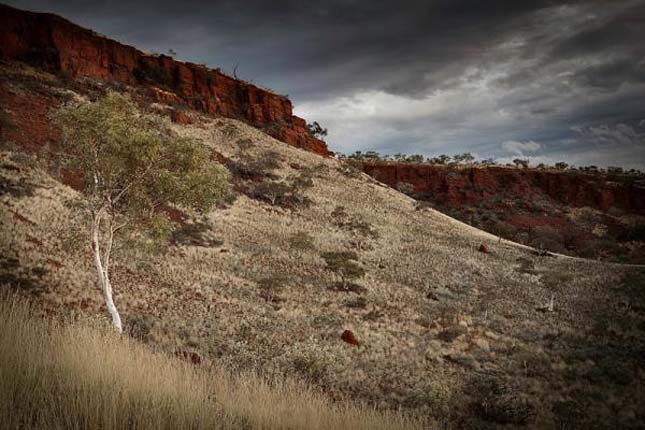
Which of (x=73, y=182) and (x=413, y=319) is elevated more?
(x=73, y=182)

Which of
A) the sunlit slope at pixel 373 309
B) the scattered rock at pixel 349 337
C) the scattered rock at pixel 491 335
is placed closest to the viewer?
the sunlit slope at pixel 373 309

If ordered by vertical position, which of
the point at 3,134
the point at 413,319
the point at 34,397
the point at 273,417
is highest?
the point at 3,134

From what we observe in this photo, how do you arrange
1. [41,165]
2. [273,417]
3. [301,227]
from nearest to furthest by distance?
[273,417] < [41,165] < [301,227]

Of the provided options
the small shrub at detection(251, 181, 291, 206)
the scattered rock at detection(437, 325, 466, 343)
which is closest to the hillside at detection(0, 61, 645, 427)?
the scattered rock at detection(437, 325, 466, 343)

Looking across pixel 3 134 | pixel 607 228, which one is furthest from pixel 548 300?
pixel 607 228

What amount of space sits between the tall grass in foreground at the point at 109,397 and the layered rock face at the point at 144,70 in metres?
61.8

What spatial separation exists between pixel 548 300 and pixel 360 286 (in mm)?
13565

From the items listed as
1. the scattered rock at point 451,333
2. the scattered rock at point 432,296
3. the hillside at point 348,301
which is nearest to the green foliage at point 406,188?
the hillside at point 348,301

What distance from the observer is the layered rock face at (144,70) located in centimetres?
5525

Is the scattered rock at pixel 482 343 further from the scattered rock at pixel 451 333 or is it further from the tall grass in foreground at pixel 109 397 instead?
the tall grass in foreground at pixel 109 397

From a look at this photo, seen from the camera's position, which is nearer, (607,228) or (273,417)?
(273,417)

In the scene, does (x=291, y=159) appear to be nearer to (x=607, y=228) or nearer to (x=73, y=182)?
(x=73, y=182)

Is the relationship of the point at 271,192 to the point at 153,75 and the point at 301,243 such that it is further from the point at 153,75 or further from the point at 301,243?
the point at 153,75

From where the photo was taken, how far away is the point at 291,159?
62062 mm
